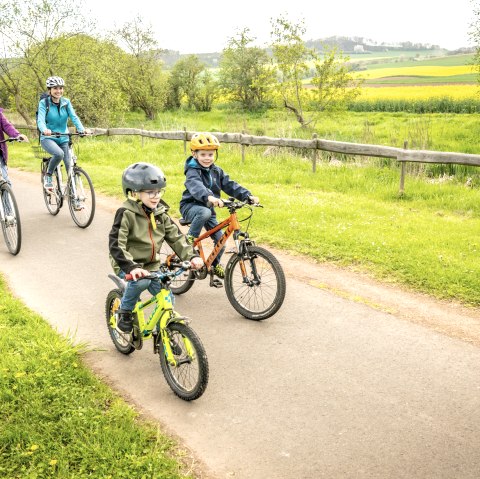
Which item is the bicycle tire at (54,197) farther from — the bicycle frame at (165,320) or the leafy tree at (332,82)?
the leafy tree at (332,82)

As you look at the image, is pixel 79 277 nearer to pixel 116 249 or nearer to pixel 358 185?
pixel 116 249

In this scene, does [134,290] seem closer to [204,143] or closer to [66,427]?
[66,427]

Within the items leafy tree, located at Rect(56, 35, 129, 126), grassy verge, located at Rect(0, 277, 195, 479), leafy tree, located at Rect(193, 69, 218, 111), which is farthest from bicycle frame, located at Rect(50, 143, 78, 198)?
leafy tree, located at Rect(193, 69, 218, 111)

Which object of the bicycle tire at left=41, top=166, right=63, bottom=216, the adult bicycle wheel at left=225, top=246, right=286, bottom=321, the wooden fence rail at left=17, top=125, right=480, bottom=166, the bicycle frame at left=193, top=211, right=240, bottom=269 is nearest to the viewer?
the adult bicycle wheel at left=225, top=246, right=286, bottom=321

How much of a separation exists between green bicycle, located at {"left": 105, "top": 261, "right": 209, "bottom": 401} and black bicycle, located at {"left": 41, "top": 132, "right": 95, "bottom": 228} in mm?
5023

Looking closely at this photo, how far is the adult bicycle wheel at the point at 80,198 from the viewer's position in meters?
8.77

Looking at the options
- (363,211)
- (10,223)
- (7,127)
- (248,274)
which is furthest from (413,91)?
(248,274)

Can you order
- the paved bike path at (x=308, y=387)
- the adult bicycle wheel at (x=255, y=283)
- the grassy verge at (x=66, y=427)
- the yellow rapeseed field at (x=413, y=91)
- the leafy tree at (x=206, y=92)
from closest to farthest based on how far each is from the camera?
the grassy verge at (x=66, y=427)
the paved bike path at (x=308, y=387)
the adult bicycle wheel at (x=255, y=283)
the yellow rapeseed field at (x=413, y=91)
the leafy tree at (x=206, y=92)

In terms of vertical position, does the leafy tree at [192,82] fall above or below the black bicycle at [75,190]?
above

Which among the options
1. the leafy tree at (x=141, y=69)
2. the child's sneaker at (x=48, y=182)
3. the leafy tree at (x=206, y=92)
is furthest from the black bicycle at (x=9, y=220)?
the leafy tree at (x=206, y=92)

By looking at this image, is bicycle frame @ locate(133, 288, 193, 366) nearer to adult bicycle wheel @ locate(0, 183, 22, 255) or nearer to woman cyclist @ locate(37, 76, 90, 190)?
adult bicycle wheel @ locate(0, 183, 22, 255)

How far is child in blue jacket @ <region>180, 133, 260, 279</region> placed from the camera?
5483 mm

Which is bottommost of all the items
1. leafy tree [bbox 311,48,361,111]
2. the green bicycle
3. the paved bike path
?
the paved bike path

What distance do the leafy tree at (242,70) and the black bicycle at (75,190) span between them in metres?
37.6
